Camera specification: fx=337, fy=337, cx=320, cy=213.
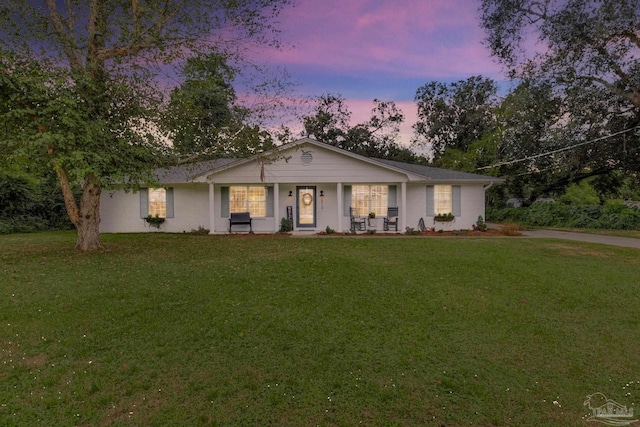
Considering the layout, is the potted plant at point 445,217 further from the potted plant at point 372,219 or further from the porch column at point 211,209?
the porch column at point 211,209

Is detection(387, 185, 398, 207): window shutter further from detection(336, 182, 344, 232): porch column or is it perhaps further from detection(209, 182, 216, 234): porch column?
detection(209, 182, 216, 234): porch column

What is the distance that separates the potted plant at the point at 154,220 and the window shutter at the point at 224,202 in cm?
280

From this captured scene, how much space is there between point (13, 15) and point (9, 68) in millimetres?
2927

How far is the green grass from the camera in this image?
260 cm

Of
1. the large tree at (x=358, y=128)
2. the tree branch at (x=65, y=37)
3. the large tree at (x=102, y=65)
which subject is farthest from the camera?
the large tree at (x=358, y=128)

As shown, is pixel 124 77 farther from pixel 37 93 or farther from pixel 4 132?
pixel 4 132

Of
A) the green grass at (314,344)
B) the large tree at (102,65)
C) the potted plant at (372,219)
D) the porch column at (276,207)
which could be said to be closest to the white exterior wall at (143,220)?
the porch column at (276,207)

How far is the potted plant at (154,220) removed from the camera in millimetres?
15461

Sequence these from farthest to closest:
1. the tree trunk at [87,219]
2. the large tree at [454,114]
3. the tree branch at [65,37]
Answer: the large tree at [454,114], the tree trunk at [87,219], the tree branch at [65,37]

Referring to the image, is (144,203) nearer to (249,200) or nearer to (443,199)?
(249,200)

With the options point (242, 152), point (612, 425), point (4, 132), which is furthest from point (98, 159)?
point (612, 425)

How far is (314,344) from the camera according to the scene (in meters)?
3.71

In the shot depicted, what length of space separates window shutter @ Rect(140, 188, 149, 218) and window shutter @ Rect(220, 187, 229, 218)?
345cm

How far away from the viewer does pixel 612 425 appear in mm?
2459
